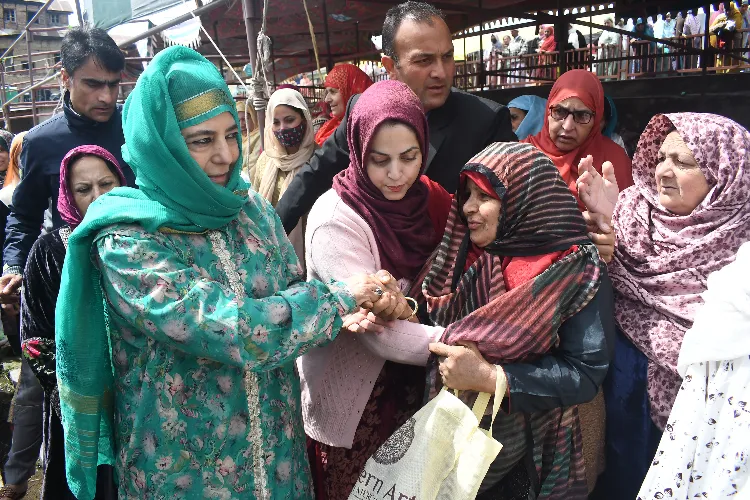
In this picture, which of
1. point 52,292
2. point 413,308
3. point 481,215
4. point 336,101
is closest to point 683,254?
point 481,215

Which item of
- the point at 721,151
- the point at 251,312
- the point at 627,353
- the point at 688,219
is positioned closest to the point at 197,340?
the point at 251,312

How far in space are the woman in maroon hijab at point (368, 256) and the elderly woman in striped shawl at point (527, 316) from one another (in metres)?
0.16

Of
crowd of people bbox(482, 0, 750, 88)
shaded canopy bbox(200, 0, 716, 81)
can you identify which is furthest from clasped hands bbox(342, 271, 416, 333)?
crowd of people bbox(482, 0, 750, 88)

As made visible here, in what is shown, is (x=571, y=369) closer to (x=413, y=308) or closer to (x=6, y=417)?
A: (x=413, y=308)

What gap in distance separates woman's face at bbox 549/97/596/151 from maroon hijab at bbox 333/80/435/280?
160cm

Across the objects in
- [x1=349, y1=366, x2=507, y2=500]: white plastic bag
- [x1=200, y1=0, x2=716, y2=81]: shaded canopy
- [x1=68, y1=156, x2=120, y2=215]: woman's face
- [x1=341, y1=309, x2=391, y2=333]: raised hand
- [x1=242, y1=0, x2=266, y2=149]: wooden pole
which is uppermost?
[x1=200, y1=0, x2=716, y2=81]: shaded canopy

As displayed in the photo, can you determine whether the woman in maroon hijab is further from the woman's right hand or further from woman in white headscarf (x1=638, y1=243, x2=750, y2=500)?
woman in white headscarf (x1=638, y1=243, x2=750, y2=500)

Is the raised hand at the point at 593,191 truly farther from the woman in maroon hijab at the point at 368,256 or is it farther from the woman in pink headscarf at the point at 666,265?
the woman in maroon hijab at the point at 368,256

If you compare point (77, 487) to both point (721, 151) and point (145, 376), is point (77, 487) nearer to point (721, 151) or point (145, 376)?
point (145, 376)

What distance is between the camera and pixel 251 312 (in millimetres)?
1497

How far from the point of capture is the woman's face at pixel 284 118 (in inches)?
165

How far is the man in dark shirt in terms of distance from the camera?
3.13 metres

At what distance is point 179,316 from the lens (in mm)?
1439

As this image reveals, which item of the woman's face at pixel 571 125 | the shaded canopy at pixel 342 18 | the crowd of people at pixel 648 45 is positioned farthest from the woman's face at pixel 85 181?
the crowd of people at pixel 648 45
